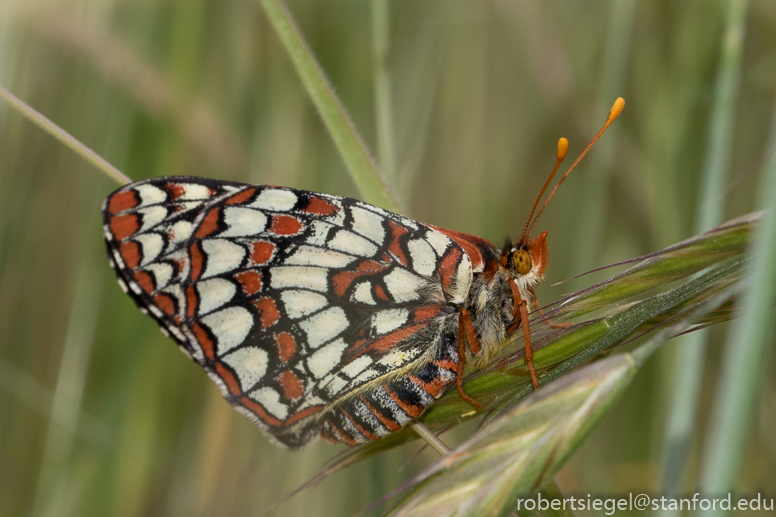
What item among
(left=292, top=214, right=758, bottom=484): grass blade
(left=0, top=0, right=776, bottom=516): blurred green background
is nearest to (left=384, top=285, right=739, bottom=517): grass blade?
(left=292, top=214, right=758, bottom=484): grass blade

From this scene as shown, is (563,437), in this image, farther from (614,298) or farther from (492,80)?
(492,80)

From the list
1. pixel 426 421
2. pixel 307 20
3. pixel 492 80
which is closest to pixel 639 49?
pixel 492 80

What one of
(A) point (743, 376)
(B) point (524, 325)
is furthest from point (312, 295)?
(A) point (743, 376)

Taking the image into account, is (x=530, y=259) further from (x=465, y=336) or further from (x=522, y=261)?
(x=465, y=336)

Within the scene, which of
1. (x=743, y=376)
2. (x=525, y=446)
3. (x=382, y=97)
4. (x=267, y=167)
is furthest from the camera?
(x=267, y=167)

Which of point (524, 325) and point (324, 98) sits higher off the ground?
point (324, 98)

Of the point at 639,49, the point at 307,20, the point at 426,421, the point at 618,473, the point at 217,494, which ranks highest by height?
the point at 307,20
